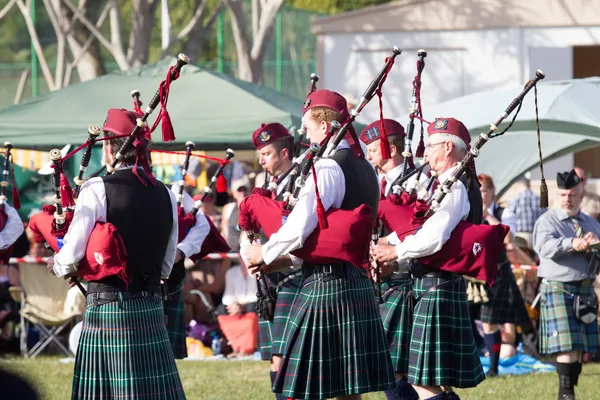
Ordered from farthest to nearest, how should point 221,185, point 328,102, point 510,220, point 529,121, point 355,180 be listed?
1. point 510,220
2. point 529,121
3. point 221,185
4. point 328,102
5. point 355,180

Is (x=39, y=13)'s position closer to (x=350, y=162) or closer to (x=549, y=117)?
(x=549, y=117)

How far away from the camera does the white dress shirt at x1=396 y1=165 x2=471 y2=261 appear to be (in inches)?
175

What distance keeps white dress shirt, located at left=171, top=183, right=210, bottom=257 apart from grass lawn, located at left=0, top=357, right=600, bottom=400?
48.6 inches

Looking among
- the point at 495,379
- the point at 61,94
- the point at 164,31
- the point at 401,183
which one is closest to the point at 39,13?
the point at 164,31

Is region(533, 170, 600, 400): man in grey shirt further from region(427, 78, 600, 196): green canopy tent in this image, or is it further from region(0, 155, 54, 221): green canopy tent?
region(0, 155, 54, 221): green canopy tent

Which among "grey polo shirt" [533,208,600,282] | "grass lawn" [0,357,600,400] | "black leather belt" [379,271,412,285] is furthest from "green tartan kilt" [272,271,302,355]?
"grey polo shirt" [533,208,600,282]

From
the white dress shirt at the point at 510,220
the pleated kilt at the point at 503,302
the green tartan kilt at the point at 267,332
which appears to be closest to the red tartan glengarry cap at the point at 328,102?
the green tartan kilt at the point at 267,332

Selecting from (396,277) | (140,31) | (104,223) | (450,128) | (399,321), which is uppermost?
(140,31)

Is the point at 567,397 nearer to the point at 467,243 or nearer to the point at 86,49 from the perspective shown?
the point at 467,243

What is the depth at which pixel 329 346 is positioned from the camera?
4.13 m

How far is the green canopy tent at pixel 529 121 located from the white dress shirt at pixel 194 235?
7.48 feet

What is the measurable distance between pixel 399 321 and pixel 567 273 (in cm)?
193

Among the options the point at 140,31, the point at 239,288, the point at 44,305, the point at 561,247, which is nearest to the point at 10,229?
the point at 44,305

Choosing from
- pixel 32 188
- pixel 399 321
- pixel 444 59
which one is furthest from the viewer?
pixel 444 59
